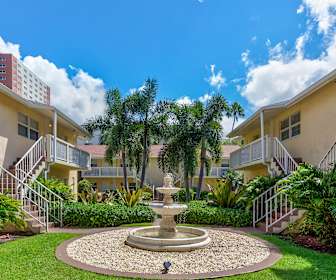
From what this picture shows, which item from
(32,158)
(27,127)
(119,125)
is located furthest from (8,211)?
(119,125)

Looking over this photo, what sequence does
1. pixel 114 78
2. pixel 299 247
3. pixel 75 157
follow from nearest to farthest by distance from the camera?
pixel 299 247 → pixel 75 157 → pixel 114 78

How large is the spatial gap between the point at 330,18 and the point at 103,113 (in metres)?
15.9

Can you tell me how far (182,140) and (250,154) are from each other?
4508mm

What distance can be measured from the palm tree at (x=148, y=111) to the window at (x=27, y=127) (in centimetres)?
685

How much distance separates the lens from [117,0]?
48.3ft

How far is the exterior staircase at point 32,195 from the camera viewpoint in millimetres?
11836

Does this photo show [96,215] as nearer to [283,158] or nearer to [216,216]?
[216,216]

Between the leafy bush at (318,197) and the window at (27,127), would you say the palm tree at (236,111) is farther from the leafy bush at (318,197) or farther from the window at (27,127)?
the leafy bush at (318,197)

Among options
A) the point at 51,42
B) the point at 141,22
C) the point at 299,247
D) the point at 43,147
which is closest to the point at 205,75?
the point at 141,22

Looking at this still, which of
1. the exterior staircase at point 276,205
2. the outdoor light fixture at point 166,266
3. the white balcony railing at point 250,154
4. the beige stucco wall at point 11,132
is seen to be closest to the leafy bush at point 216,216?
the exterior staircase at point 276,205

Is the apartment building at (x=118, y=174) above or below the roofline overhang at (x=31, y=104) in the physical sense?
below

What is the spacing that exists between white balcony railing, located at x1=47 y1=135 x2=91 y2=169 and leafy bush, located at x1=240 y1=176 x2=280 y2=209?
8.82m

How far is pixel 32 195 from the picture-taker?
44.2 feet

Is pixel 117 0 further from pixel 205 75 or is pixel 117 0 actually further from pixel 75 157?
pixel 205 75
